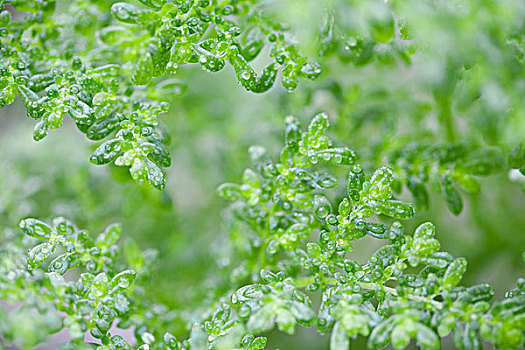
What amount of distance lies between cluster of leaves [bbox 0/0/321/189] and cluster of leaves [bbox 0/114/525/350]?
0.38 feet

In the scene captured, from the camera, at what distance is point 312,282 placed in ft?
2.18

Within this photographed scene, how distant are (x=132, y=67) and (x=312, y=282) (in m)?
0.34

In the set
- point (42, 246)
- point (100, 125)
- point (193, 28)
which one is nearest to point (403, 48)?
point (193, 28)

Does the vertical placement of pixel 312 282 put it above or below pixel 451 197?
below

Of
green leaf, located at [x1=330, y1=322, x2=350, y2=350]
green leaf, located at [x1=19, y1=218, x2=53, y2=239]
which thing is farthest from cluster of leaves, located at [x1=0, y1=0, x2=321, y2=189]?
green leaf, located at [x1=330, y1=322, x2=350, y2=350]

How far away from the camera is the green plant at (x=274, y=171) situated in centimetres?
56

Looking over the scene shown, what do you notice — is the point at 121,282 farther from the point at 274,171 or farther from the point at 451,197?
the point at 451,197

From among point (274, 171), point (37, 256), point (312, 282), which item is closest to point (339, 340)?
point (312, 282)

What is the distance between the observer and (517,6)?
56 cm

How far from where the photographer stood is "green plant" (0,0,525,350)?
561 millimetres

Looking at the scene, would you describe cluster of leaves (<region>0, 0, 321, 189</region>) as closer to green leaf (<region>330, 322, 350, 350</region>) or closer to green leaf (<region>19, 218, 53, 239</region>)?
green leaf (<region>19, 218, 53, 239</region>)

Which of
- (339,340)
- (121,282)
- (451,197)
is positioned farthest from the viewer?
(451,197)

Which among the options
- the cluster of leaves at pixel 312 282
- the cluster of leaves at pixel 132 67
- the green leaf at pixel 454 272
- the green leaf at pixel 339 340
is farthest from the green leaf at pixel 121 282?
the green leaf at pixel 454 272

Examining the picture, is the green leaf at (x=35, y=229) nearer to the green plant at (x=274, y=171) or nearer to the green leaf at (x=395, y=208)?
the green plant at (x=274, y=171)
